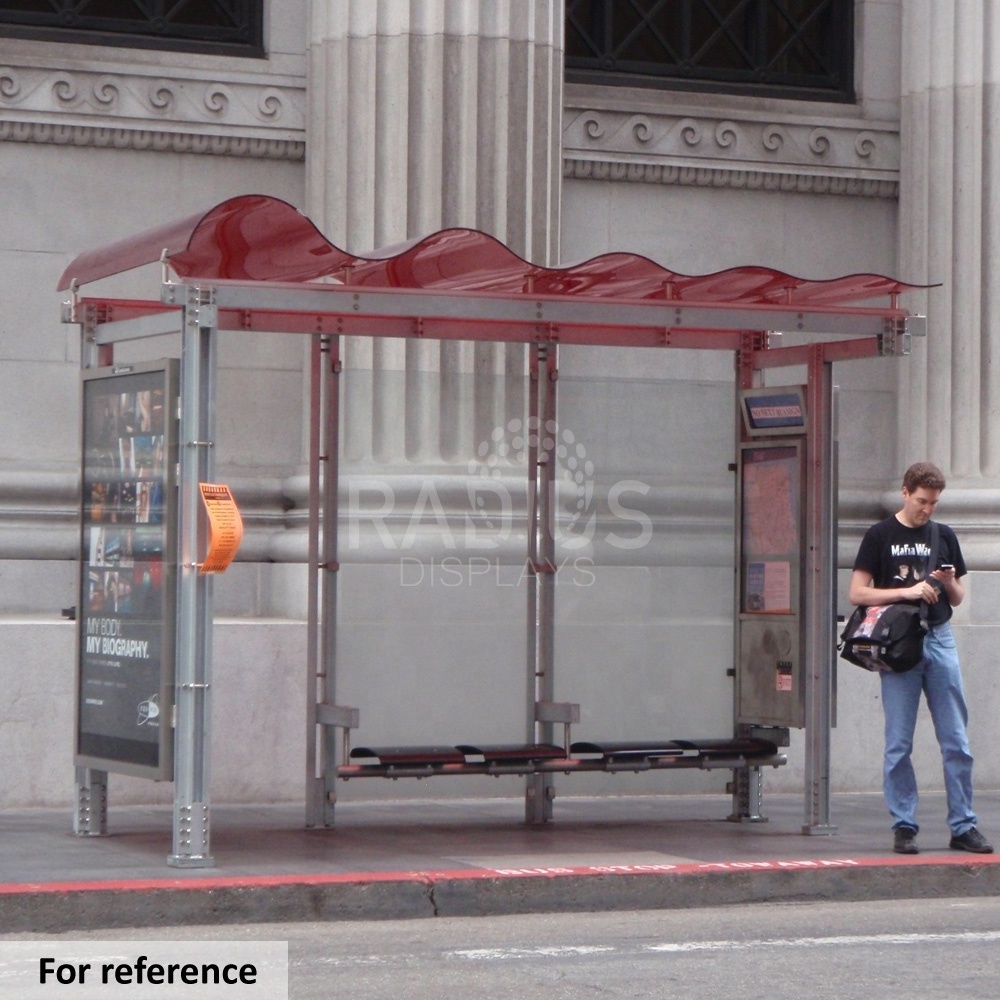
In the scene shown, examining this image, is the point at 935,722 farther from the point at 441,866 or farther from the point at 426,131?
the point at 426,131

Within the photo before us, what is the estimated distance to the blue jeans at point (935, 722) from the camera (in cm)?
997

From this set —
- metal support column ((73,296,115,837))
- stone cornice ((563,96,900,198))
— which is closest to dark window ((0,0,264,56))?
stone cornice ((563,96,900,198))

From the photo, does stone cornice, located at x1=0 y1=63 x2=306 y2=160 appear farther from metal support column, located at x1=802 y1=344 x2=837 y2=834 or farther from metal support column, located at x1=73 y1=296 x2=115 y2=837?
metal support column, located at x1=802 y1=344 x2=837 y2=834

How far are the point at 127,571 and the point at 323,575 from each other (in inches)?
45.9

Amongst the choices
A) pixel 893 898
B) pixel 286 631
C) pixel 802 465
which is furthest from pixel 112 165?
pixel 893 898

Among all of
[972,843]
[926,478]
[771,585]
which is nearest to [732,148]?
[771,585]

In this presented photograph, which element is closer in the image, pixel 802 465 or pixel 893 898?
pixel 893 898

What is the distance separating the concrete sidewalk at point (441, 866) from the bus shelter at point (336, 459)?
327mm

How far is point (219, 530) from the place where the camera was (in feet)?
29.8

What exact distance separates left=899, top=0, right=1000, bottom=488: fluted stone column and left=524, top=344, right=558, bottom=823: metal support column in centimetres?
430

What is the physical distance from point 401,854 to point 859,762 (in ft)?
14.5

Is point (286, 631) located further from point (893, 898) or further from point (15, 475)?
point (893, 898)

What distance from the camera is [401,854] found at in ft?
32.0

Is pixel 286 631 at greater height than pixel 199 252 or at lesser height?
lesser
